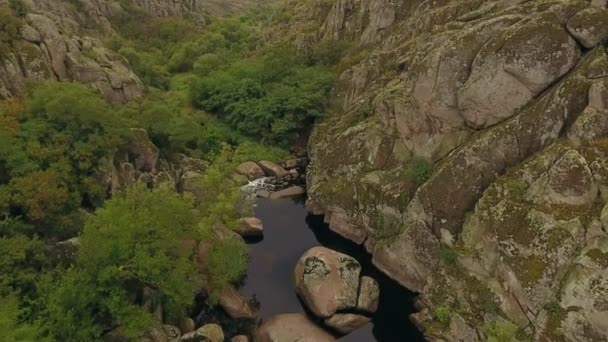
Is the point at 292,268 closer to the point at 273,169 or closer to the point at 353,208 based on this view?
the point at 353,208

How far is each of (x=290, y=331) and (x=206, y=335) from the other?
219 inches

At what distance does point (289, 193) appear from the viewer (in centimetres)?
4878

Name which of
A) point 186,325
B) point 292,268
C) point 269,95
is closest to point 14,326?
point 186,325

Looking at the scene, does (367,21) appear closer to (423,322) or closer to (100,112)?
Result: (100,112)

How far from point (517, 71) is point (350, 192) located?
1765cm

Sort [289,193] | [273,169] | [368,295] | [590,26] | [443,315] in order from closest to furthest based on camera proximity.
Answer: [443,315] → [590,26] → [368,295] → [289,193] → [273,169]

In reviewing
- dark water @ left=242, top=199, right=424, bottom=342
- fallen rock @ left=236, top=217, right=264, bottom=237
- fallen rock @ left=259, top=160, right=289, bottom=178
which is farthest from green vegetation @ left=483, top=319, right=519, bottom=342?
fallen rock @ left=259, top=160, right=289, bottom=178

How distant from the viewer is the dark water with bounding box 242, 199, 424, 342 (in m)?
30.6

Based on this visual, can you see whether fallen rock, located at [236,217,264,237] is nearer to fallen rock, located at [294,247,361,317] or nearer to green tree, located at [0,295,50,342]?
Result: fallen rock, located at [294,247,361,317]

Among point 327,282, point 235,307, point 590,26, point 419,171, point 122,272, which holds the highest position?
point 590,26

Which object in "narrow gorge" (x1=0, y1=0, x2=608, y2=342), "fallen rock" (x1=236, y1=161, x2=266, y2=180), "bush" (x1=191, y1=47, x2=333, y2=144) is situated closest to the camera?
"narrow gorge" (x1=0, y1=0, x2=608, y2=342)

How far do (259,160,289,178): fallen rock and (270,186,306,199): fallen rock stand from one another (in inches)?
170

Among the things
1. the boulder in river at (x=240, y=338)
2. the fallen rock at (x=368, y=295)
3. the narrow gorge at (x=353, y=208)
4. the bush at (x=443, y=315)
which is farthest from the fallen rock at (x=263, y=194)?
the bush at (x=443, y=315)

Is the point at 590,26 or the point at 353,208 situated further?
the point at 353,208
